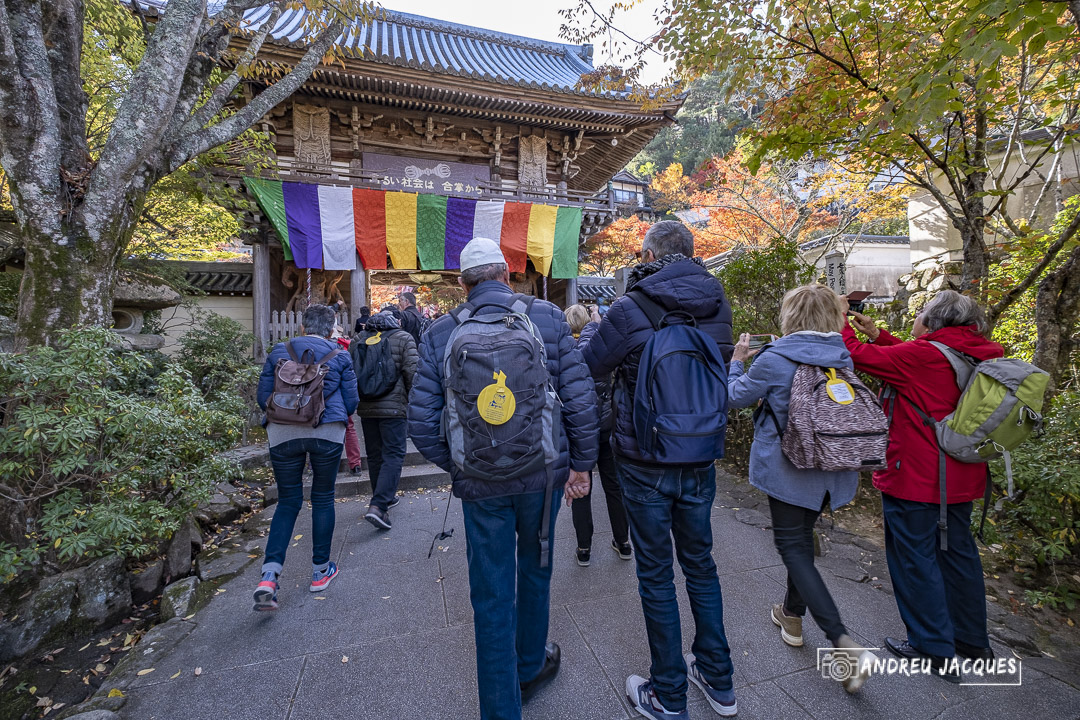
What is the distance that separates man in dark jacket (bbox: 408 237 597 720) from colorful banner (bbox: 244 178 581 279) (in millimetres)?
7331

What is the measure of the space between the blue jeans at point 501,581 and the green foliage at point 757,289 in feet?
10.8

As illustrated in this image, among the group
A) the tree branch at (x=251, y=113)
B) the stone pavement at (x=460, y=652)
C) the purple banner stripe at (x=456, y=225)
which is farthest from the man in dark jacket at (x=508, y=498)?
the purple banner stripe at (x=456, y=225)

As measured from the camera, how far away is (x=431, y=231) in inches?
351

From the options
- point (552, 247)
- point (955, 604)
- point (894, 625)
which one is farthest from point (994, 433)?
point (552, 247)

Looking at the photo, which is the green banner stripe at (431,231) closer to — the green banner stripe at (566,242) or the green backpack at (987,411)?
the green banner stripe at (566,242)

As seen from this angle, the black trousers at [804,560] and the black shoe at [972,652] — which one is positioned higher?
the black trousers at [804,560]

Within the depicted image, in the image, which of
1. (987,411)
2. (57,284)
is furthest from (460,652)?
(57,284)

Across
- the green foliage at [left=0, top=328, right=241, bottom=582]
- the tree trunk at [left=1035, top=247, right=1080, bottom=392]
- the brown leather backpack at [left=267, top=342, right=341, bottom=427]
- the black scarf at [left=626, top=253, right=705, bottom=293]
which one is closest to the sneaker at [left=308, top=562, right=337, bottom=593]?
the green foliage at [left=0, top=328, right=241, bottom=582]

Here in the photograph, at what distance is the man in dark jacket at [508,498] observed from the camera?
168cm

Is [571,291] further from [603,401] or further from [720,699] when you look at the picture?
[720,699]

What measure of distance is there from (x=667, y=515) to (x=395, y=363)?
2.65 meters

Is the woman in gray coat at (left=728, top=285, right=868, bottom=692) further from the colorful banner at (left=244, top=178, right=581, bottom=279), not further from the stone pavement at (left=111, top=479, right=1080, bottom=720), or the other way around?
the colorful banner at (left=244, top=178, right=581, bottom=279)

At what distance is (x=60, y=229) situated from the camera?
281 cm

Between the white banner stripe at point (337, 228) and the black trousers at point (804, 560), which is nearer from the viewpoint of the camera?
the black trousers at point (804, 560)
